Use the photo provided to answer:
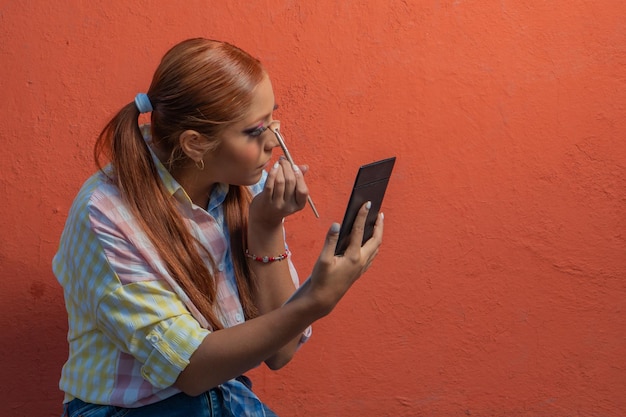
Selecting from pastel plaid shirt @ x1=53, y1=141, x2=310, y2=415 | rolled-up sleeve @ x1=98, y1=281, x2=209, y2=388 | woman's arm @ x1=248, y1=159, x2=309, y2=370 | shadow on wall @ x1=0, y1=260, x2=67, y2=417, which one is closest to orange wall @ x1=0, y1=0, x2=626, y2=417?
shadow on wall @ x1=0, y1=260, x2=67, y2=417

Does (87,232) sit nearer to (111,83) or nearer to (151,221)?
(151,221)

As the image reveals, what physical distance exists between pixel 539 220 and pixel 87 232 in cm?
143

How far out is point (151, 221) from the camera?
1.74m

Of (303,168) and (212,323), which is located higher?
(303,168)

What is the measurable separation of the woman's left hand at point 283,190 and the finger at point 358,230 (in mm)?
144

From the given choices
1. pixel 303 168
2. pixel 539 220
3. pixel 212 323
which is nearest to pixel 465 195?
Result: pixel 539 220

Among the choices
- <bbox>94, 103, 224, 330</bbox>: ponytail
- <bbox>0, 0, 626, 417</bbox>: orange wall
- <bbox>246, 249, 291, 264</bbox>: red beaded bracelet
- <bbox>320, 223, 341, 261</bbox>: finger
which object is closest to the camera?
<bbox>320, 223, 341, 261</bbox>: finger

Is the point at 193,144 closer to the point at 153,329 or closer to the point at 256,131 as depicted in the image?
the point at 256,131

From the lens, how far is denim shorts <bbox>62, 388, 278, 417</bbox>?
1739mm

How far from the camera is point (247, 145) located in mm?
1806

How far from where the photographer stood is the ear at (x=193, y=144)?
1.77 metres

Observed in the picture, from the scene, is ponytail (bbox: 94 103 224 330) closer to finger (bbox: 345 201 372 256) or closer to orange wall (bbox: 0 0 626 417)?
finger (bbox: 345 201 372 256)

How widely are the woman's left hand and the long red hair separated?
13 centimetres

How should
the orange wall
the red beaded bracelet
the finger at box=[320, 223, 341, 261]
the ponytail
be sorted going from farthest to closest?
the orange wall < the red beaded bracelet < the ponytail < the finger at box=[320, 223, 341, 261]
